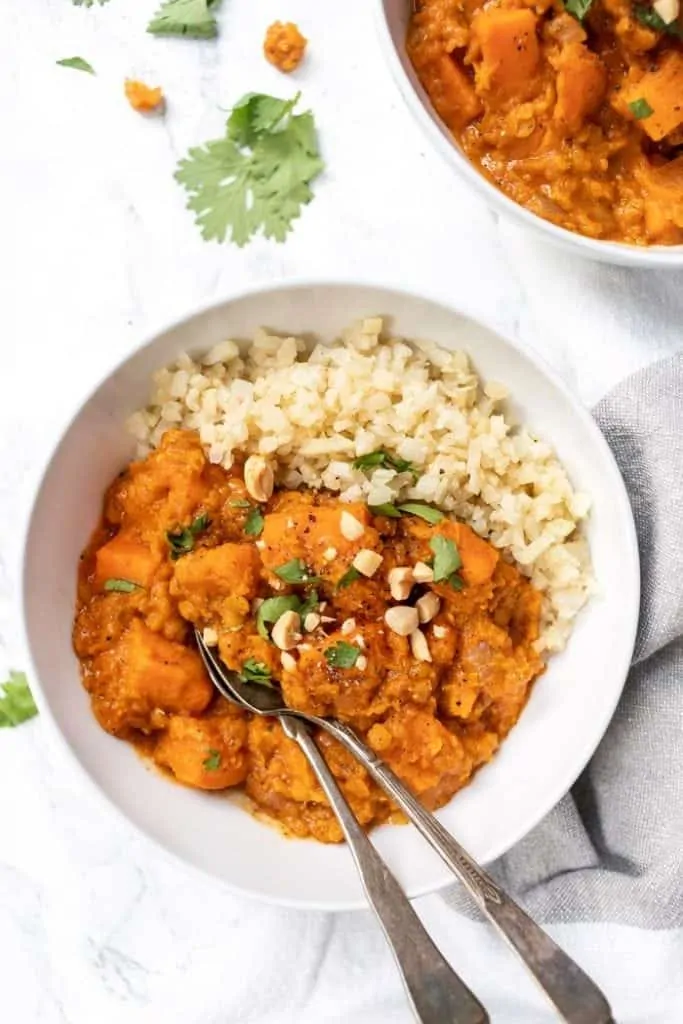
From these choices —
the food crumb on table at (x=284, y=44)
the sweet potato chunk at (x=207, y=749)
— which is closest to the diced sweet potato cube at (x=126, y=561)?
the sweet potato chunk at (x=207, y=749)

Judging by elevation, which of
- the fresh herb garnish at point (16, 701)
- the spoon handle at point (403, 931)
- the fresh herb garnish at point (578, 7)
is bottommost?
the fresh herb garnish at point (16, 701)

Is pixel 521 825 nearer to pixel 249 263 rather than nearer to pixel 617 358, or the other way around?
pixel 617 358

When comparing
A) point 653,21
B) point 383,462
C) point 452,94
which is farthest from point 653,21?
point 383,462

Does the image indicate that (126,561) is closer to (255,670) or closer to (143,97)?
(255,670)

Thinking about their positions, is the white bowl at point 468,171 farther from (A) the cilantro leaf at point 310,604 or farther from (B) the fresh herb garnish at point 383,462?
(A) the cilantro leaf at point 310,604

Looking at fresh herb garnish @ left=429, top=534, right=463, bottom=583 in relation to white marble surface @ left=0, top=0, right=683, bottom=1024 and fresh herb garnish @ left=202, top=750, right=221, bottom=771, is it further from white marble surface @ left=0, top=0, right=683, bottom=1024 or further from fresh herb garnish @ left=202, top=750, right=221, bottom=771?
white marble surface @ left=0, top=0, right=683, bottom=1024

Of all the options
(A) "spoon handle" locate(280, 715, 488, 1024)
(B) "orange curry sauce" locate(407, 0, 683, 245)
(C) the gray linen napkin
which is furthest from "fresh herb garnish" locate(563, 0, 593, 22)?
(A) "spoon handle" locate(280, 715, 488, 1024)

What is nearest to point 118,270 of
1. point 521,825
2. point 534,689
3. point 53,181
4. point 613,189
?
point 53,181
